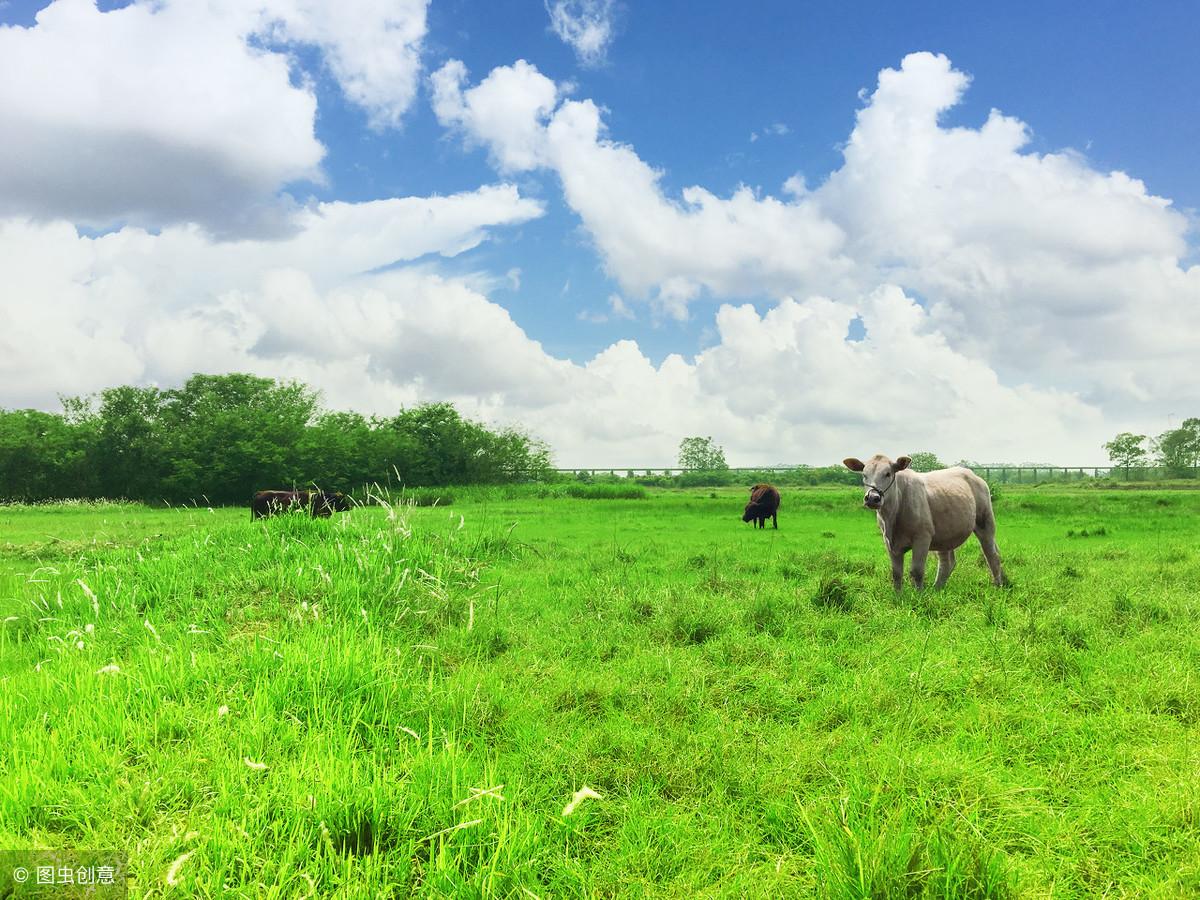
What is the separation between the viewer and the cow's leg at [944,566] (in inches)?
391

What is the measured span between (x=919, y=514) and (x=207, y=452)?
52.0 meters

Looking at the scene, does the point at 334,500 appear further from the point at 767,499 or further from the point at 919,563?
the point at 919,563

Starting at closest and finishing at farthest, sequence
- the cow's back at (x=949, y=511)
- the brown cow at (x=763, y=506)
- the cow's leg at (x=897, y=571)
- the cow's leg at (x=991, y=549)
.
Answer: the cow's leg at (x=897, y=571) < the cow's back at (x=949, y=511) < the cow's leg at (x=991, y=549) < the brown cow at (x=763, y=506)

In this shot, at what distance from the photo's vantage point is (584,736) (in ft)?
13.9

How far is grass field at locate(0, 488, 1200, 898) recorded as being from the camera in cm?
285

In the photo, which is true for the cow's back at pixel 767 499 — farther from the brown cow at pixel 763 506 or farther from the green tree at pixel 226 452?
the green tree at pixel 226 452

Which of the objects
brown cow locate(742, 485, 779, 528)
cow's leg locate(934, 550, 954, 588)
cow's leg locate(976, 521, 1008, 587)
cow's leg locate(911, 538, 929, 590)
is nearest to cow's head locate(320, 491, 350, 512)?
cow's leg locate(911, 538, 929, 590)

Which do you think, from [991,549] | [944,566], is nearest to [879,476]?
[944,566]

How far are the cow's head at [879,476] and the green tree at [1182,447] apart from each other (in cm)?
9975

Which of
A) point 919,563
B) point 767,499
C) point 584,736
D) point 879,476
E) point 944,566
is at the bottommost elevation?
point 584,736

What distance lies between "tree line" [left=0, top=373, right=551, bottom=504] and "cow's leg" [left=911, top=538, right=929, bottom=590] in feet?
142

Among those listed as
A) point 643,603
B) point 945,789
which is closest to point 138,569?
point 643,603

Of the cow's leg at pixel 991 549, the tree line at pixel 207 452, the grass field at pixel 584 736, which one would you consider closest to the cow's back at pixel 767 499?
the cow's leg at pixel 991 549

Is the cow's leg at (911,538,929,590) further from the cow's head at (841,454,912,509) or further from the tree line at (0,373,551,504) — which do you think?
the tree line at (0,373,551,504)
